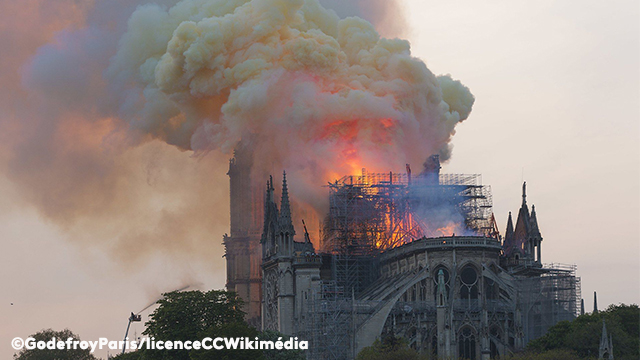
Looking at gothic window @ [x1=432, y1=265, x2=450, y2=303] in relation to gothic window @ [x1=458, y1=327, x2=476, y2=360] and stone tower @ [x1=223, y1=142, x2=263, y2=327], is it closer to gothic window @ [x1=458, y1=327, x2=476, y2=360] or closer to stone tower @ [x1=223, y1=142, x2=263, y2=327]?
gothic window @ [x1=458, y1=327, x2=476, y2=360]

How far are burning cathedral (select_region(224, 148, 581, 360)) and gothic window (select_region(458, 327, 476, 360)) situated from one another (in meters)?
0.10

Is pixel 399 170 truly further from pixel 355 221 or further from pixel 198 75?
pixel 198 75

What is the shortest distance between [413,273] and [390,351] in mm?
16938

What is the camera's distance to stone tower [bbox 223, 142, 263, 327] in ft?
554

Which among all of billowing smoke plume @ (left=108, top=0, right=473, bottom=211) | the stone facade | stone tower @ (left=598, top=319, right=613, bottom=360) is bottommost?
stone tower @ (left=598, top=319, right=613, bottom=360)

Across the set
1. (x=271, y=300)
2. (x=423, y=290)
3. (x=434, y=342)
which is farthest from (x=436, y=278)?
(x=271, y=300)

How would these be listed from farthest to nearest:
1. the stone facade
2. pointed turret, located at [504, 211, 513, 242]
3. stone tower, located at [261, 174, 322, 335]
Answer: pointed turret, located at [504, 211, 513, 242]
stone tower, located at [261, 174, 322, 335]
the stone facade

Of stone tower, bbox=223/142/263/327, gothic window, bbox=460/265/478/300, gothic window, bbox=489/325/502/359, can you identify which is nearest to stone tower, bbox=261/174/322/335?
gothic window, bbox=460/265/478/300

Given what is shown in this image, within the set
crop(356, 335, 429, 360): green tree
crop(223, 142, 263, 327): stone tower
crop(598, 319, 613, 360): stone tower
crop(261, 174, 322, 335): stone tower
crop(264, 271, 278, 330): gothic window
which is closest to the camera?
crop(598, 319, 613, 360): stone tower

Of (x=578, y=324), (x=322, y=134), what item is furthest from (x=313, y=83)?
(x=578, y=324)

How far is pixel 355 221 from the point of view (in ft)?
449

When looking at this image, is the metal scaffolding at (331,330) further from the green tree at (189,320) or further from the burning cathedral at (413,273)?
the green tree at (189,320)

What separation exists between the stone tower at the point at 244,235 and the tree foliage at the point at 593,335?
187ft

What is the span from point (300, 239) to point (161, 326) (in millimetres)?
37733
